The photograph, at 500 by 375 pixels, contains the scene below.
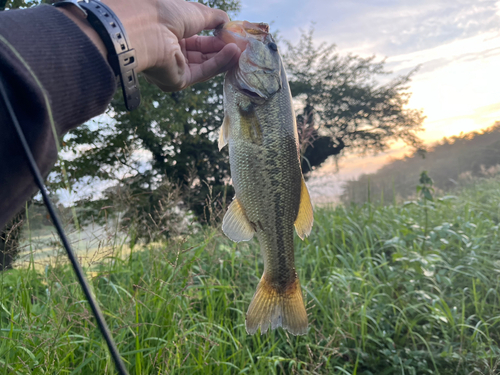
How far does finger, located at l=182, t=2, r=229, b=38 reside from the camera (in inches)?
72.7

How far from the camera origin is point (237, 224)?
5.74 ft

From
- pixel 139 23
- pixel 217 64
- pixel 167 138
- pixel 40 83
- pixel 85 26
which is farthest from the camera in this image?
pixel 167 138

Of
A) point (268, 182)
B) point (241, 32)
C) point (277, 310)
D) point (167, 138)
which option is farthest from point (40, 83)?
point (167, 138)

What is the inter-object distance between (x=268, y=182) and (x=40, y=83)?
3.47 feet

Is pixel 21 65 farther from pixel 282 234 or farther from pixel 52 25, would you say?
pixel 282 234

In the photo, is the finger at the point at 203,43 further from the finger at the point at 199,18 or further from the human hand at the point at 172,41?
the finger at the point at 199,18

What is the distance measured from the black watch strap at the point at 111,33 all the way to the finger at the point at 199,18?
603 mm

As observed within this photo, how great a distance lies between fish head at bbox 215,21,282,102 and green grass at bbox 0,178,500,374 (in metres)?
0.99

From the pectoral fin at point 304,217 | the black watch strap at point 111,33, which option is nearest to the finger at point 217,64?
the black watch strap at point 111,33

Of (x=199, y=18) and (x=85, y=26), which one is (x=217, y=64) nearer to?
(x=199, y=18)

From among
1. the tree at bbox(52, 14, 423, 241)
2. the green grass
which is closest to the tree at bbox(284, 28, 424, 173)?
the tree at bbox(52, 14, 423, 241)

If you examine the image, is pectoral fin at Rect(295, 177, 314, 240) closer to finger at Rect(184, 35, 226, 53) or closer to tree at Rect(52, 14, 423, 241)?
finger at Rect(184, 35, 226, 53)

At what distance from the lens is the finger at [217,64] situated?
1.90 meters

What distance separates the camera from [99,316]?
0.79m
